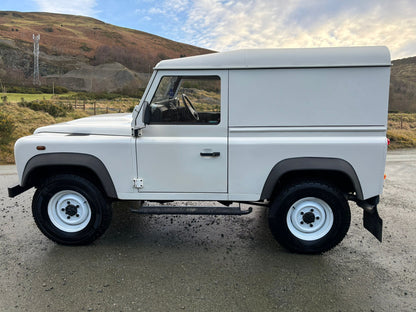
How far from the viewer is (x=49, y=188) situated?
11.9 ft

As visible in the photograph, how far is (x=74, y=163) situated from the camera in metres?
A: 3.47

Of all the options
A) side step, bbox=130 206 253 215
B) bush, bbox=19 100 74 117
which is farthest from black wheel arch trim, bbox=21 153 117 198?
bush, bbox=19 100 74 117

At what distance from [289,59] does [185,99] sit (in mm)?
1339

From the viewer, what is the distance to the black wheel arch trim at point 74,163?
347cm

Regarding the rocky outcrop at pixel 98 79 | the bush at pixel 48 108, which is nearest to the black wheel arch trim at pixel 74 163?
the bush at pixel 48 108

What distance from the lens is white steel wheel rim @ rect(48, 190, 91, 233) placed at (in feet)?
12.1

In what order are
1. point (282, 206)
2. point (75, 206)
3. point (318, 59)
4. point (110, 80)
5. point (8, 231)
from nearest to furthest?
point (318, 59)
point (282, 206)
point (75, 206)
point (8, 231)
point (110, 80)

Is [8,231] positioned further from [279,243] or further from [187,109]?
[279,243]

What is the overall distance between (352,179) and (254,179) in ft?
3.44

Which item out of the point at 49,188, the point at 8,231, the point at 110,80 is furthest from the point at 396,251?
the point at 110,80

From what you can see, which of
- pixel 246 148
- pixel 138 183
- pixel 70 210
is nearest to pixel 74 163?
pixel 70 210

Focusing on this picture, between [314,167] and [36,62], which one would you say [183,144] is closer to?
[314,167]

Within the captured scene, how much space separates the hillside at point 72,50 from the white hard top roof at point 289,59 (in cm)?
5229

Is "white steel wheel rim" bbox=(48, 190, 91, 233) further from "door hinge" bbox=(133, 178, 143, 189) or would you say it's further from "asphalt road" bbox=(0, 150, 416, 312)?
"door hinge" bbox=(133, 178, 143, 189)
